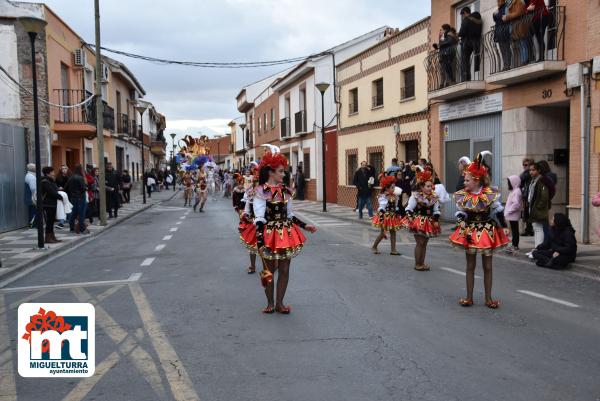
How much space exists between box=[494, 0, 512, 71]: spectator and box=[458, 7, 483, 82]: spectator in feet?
3.20

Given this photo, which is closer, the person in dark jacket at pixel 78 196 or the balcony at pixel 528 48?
the balcony at pixel 528 48

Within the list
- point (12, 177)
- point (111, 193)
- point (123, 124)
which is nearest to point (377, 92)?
point (111, 193)

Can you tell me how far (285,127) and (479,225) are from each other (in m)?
29.5

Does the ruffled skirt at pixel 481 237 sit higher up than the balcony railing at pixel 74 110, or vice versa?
the balcony railing at pixel 74 110

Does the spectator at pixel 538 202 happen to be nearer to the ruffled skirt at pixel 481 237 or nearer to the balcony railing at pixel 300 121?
the ruffled skirt at pixel 481 237

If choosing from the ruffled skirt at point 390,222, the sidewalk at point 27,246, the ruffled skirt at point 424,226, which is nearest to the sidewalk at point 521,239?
the ruffled skirt at point 390,222

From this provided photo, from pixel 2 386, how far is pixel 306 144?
2767 centimetres

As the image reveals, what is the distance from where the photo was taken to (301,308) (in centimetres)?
655

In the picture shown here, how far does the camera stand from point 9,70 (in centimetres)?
1825

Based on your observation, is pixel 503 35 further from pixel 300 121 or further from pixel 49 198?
pixel 300 121

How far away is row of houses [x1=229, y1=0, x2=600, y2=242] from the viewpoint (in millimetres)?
11945

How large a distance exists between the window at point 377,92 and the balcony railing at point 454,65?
484cm

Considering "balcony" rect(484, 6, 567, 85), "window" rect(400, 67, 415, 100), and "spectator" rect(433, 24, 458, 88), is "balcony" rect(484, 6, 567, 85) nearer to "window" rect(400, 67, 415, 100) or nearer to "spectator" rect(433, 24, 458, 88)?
"spectator" rect(433, 24, 458, 88)

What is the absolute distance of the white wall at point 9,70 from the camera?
59.7ft
